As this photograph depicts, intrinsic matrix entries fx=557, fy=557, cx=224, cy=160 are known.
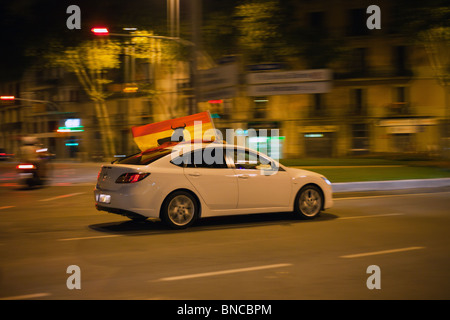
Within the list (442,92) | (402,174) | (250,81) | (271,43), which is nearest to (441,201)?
(250,81)

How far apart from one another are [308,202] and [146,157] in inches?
127

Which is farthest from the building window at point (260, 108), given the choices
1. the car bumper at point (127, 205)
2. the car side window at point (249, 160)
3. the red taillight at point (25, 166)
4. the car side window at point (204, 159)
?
the car bumper at point (127, 205)

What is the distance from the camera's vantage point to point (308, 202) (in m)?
10.5

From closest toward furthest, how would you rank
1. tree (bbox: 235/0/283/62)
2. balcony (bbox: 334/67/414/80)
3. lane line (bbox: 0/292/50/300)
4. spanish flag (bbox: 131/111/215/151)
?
lane line (bbox: 0/292/50/300) < spanish flag (bbox: 131/111/215/151) < tree (bbox: 235/0/283/62) < balcony (bbox: 334/67/414/80)

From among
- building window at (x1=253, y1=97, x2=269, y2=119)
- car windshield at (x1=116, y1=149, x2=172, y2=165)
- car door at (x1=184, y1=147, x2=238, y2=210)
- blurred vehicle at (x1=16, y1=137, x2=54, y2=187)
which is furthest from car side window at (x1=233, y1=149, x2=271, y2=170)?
building window at (x1=253, y1=97, x2=269, y2=119)

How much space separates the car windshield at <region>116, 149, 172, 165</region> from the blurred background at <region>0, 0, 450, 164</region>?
20.1 metres

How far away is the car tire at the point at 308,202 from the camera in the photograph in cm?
1042

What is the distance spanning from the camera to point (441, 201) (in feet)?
46.1

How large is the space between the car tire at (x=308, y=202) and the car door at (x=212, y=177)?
139cm

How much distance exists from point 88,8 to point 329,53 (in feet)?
55.9

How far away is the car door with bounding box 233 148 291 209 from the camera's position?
980 cm

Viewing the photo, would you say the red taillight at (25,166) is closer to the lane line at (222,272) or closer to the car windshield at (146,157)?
the car windshield at (146,157)

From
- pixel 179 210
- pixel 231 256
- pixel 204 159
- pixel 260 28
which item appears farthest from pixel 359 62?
pixel 231 256

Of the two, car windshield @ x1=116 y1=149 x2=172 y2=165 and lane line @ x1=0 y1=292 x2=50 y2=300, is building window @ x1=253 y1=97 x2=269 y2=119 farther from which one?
lane line @ x1=0 y1=292 x2=50 y2=300
